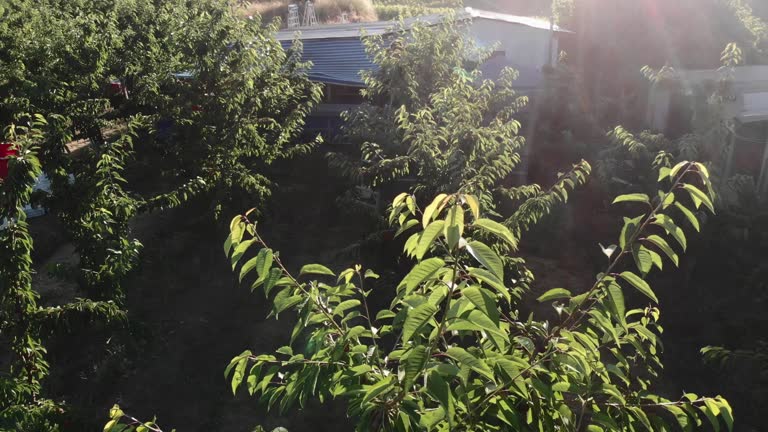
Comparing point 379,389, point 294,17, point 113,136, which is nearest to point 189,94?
point 113,136

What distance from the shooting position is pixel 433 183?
20.0ft

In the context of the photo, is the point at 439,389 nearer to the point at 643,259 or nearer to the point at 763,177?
the point at 643,259

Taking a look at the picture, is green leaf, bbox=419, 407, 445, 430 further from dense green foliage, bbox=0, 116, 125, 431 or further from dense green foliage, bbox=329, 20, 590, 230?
dense green foliage, bbox=0, 116, 125, 431

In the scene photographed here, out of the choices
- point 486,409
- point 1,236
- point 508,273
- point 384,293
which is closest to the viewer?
point 486,409

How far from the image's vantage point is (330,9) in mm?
37938

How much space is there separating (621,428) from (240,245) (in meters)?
1.61

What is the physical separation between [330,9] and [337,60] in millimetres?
23602

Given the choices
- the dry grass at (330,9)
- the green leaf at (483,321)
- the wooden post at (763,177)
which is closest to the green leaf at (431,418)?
the green leaf at (483,321)

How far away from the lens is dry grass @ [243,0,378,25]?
1462 inches

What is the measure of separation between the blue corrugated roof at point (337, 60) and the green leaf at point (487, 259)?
12813 mm

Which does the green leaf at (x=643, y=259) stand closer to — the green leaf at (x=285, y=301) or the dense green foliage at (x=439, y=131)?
the green leaf at (x=285, y=301)

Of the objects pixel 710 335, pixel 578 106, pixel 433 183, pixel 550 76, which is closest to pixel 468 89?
pixel 433 183

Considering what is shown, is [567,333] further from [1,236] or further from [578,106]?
[578,106]

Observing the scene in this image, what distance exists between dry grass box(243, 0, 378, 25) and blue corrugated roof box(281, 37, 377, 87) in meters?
20.3
